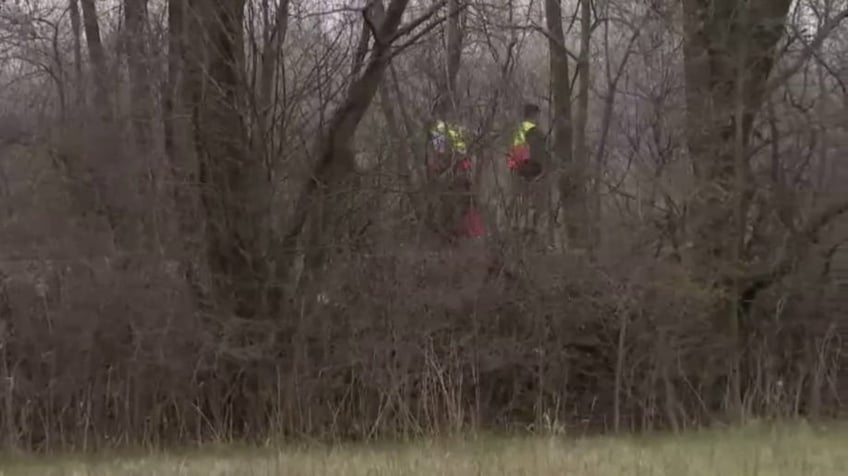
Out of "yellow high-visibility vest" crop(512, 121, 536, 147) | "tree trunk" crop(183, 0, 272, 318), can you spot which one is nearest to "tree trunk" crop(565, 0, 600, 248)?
"yellow high-visibility vest" crop(512, 121, 536, 147)

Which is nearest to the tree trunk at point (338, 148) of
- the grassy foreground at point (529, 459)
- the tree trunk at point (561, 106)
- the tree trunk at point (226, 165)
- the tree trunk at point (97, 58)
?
the tree trunk at point (226, 165)

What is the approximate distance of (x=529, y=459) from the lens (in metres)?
7.36

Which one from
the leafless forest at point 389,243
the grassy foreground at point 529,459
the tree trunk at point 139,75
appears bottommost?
the grassy foreground at point 529,459

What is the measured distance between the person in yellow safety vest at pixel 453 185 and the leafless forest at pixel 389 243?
0.13 meters

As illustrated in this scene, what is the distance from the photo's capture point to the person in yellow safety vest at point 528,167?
497 inches

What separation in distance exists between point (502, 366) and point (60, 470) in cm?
505

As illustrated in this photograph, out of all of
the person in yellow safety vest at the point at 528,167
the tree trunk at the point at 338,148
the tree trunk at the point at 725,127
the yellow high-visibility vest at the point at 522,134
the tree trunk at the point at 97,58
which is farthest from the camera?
the yellow high-visibility vest at the point at 522,134

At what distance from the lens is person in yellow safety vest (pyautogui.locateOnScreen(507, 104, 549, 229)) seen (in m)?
12.6

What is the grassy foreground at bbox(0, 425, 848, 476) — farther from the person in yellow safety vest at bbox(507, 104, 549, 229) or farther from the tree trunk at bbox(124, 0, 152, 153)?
the tree trunk at bbox(124, 0, 152, 153)

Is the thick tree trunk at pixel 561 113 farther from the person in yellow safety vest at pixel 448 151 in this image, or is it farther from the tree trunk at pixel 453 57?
the tree trunk at pixel 453 57

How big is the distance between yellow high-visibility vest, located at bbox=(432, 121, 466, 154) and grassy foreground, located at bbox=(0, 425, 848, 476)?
381 centimetres

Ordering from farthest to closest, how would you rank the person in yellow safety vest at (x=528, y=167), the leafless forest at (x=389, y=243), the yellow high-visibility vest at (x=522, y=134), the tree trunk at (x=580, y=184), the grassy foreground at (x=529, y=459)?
the yellow high-visibility vest at (x=522, y=134), the person in yellow safety vest at (x=528, y=167), the tree trunk at (x=580, y=184), the leafless forest at (x=389, y=243), the grassy foreground at (x=529, y=459)

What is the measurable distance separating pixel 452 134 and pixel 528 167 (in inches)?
36.0

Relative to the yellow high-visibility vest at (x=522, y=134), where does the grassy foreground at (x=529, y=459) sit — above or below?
below
